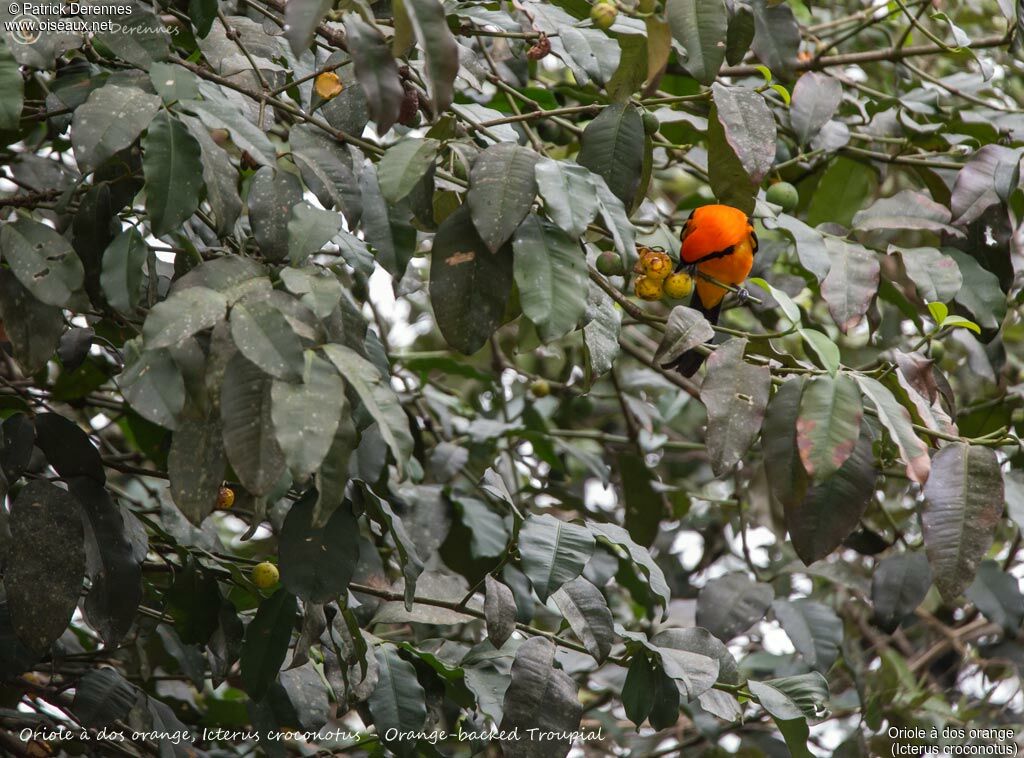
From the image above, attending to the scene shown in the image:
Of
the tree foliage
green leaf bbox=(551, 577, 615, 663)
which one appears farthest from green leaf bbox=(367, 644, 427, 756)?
green leaf bbox=(551, 577, 615, 663)

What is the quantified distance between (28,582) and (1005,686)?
3.06 m

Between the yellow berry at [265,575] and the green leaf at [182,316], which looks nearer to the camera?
the green leaf at [182,316]

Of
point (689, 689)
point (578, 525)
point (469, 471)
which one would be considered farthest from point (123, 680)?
point (469, 471)

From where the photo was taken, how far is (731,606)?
6.75ft

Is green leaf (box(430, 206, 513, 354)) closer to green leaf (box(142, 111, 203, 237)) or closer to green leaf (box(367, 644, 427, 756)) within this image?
green leaf (box(142, 111, 203, 237))

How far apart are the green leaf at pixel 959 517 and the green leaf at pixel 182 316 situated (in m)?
0.83

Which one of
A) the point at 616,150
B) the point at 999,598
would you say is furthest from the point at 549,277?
the point at 999,598

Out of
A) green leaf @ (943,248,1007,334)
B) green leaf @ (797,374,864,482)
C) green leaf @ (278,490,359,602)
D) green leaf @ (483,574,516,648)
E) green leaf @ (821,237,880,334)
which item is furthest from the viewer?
green leaf @ (943,248,1007,334)

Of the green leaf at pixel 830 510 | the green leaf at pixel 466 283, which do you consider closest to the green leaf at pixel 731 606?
the green leaf at pixel 830 510

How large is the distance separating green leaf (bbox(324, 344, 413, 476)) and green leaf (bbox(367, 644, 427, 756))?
63 centimetres

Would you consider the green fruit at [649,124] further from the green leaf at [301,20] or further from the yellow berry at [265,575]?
the yellow berry at [265,575]

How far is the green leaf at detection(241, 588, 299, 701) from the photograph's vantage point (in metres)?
1.37

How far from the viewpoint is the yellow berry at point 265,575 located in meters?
1.51

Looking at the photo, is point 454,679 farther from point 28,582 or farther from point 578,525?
point 28,582
